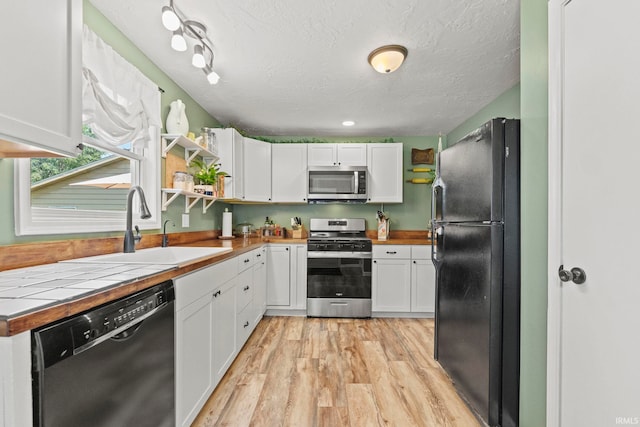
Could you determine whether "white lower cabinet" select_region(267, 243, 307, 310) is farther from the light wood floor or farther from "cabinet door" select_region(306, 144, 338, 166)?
"cabinet door" select_region(306, 144, 338, 166)

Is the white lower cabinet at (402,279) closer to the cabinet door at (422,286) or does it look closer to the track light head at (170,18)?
the cabinet door at (422,286)

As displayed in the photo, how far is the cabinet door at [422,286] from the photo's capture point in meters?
3.24

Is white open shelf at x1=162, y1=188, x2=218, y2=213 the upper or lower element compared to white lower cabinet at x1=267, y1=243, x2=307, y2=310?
upper

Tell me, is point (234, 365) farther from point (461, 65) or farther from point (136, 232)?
point (461, 65)

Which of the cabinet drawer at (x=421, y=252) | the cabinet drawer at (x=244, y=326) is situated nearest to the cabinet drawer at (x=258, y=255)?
the cabinet drawer at (x=244, y=326)

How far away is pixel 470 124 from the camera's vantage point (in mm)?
3215

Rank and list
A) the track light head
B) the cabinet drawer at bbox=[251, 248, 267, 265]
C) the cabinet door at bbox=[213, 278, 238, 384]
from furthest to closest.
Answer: the cabinet drawer at bbox=[251, 248, 267, 265] → the cabinet door at bbox=[213, 278, 238, 384] → the track light head

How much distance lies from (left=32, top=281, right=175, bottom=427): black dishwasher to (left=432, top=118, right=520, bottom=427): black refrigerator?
1582 millimetres

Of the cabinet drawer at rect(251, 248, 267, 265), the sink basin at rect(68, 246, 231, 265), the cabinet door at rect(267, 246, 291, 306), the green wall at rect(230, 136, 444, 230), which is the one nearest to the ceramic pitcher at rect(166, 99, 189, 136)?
the sink basin at rect(68, 246, 231, 265)

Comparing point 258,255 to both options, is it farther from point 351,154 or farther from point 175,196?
point 351,154

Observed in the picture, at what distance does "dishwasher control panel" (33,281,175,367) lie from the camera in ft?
2.35

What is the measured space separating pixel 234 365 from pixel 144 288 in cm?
142

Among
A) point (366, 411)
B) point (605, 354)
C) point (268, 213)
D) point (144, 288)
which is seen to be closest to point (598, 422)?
point (605, 354)

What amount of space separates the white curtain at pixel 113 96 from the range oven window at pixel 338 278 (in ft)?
6.92
